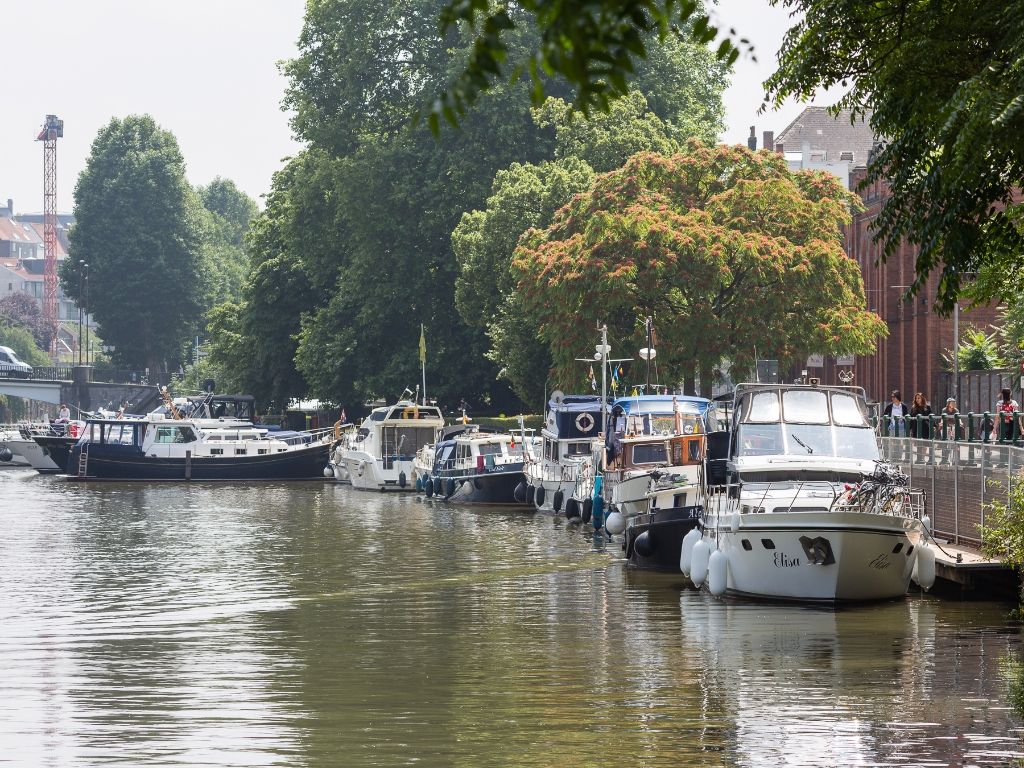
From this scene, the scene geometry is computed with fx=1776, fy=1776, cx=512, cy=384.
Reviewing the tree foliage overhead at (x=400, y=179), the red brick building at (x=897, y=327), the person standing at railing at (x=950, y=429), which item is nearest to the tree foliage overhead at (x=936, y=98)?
the person standing at railing at (x=950, y=429)

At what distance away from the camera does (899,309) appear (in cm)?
7675

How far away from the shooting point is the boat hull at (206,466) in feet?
273

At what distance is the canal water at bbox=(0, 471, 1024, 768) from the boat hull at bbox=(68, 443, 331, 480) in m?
44.1

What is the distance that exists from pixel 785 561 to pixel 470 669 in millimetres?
7188

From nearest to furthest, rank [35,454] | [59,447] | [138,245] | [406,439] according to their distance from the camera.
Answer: [406,439], [59,447], [35,454], [138,245]

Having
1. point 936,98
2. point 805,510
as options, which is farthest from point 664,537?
point 936,98

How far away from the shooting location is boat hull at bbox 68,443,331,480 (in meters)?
83.1

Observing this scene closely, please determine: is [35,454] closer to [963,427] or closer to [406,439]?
[406,439]

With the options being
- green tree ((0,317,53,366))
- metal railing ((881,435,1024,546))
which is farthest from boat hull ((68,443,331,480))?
green tree ((0,317,53,366))

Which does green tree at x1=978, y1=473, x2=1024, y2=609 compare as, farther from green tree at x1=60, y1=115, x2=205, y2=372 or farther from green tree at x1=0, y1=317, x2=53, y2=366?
green tree at x1=0, y1=317, x2=53, y2=366

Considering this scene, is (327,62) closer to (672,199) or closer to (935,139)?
(672,199)

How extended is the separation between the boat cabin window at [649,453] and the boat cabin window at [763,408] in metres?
13.5

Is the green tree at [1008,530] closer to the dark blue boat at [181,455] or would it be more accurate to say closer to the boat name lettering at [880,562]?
the boat name lettering at [880,562]

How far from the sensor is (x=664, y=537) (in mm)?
34812
